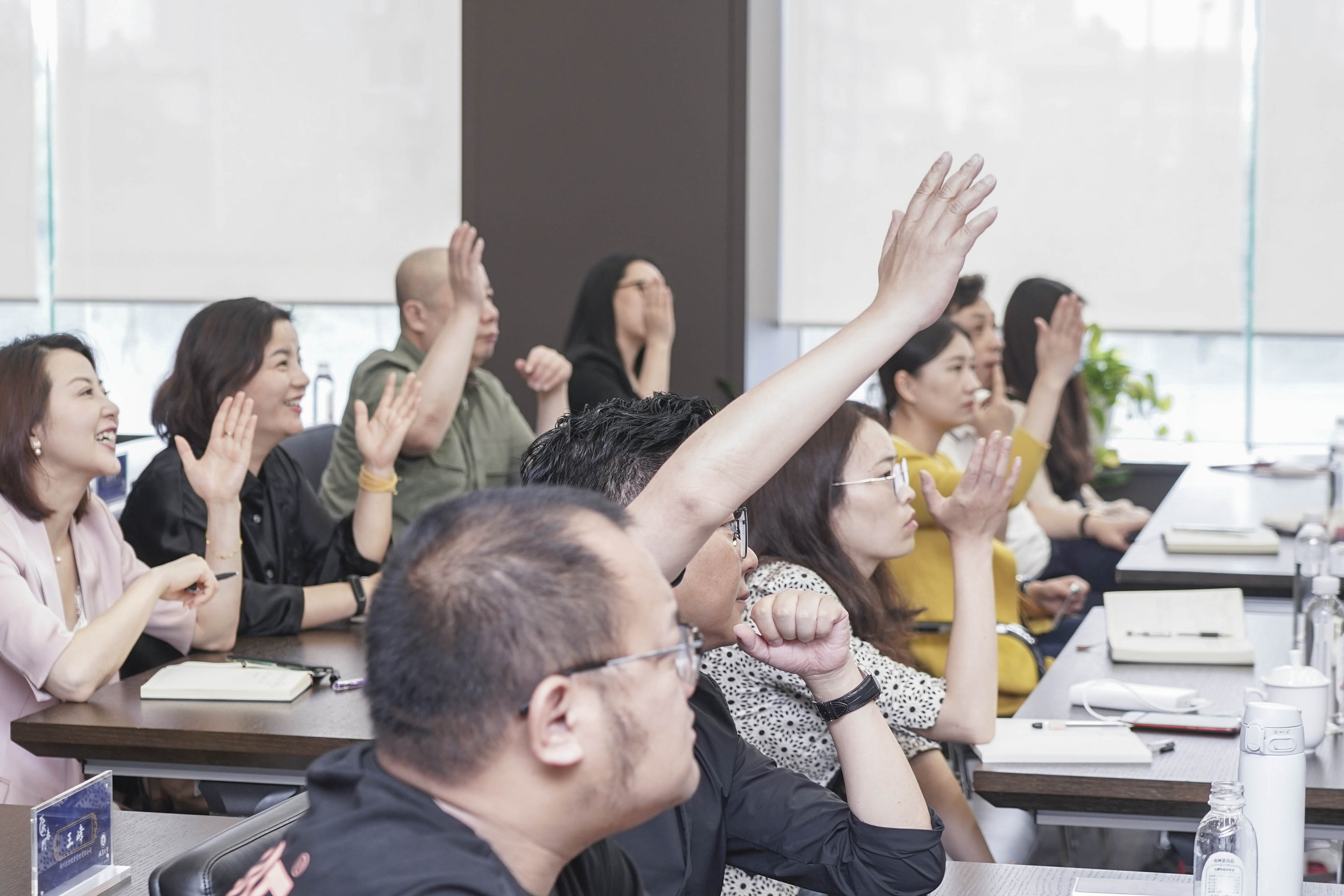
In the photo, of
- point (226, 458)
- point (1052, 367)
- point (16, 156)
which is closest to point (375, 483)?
point (226, 458)

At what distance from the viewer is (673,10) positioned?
4988 millimetres

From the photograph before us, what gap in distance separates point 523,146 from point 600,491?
3.90 m

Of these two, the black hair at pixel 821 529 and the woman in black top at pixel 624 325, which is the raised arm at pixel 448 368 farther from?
the black hair at pixel 821 529

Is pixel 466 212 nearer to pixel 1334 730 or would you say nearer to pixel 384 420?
pixel 384 420

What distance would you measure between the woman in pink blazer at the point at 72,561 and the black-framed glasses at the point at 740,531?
1.24 metres

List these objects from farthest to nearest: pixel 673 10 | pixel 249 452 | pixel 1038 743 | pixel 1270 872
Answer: pixel 673 10, pixel 249 452, pixel 1038 743, pixel 1270 872

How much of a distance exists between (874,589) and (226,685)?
3.35 ft

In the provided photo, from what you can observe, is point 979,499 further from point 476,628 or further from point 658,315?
point 658,315

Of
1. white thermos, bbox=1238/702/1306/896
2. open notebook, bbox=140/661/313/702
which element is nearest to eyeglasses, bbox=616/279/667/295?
open notebook, bbox=140/661/313/702

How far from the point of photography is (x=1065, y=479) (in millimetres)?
4727

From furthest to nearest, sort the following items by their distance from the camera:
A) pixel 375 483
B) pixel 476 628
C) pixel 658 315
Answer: pixel 658 315
pixel 375 483
pixel 476 628

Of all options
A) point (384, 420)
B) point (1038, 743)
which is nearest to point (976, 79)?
point (384, 420)

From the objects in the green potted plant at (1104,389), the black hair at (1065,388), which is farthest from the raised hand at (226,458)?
the green potted plant at (1104,389)

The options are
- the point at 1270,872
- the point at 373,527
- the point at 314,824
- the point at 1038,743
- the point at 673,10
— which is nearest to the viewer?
the point at 314,824
